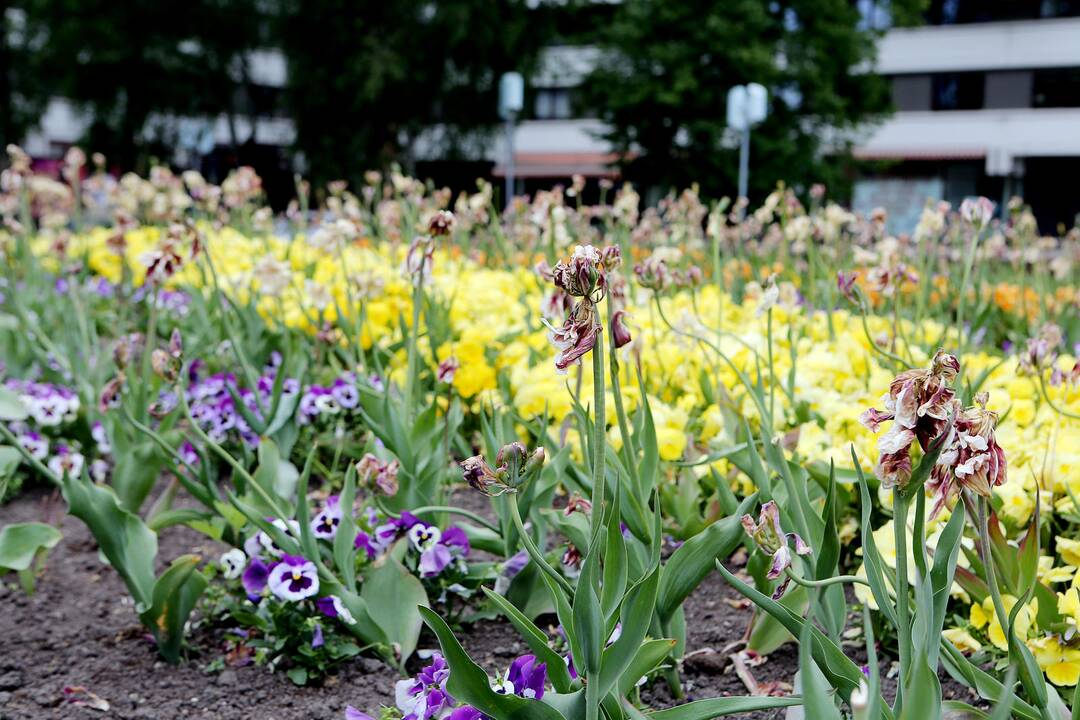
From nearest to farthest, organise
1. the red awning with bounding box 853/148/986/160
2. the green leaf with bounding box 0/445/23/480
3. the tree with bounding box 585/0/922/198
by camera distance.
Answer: the green leaf with bounding box 0/445/23/480
the tree with bounding box 585/0/922/198
the red awning with bounding box 853/148/986/160

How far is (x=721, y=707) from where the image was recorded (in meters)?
1.22

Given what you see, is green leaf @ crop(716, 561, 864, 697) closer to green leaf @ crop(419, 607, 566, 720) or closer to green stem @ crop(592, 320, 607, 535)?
green stem @ crop(592, 320, 607, 535)

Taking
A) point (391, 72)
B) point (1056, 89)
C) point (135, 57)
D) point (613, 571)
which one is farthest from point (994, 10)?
point (613, 571)

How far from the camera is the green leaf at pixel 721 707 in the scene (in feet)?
3.90

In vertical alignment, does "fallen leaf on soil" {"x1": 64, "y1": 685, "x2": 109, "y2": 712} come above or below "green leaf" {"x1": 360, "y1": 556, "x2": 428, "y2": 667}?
below

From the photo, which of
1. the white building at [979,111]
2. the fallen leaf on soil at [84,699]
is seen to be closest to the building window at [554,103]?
the white building at [979,111]

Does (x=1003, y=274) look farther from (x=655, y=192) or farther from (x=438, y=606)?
(x=655, y=192)

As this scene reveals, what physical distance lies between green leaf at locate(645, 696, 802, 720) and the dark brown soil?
0.37m

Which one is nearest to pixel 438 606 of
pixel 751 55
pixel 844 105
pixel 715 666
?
pixel 715 666

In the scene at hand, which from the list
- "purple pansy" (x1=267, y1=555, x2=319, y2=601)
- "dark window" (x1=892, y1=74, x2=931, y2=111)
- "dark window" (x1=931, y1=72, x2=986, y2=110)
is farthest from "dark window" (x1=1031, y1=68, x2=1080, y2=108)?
"purple pansy" (x1=267, y1=555, x2=319, y2=601)

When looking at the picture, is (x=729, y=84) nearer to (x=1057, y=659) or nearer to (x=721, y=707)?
(x=1057, y=659)

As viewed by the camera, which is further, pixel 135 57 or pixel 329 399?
pixel 135 57

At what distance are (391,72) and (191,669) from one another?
824 inches

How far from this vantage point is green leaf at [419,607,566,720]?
1220mm
